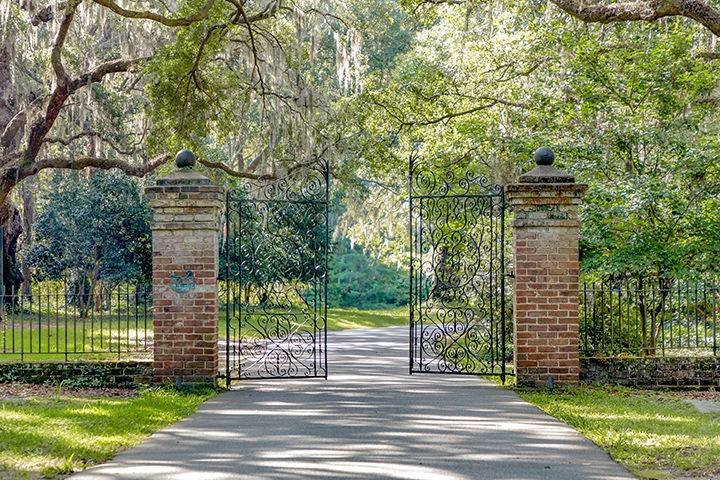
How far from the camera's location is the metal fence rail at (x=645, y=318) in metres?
10.2

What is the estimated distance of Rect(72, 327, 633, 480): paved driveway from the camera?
18.4 feet

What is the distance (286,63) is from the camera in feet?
58.2

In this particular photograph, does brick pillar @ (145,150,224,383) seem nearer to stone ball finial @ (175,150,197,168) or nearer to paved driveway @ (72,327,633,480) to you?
stone ball finial @ (175,150,197,168)

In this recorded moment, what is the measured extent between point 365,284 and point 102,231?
59.9 feet

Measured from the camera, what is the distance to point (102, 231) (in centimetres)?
2338

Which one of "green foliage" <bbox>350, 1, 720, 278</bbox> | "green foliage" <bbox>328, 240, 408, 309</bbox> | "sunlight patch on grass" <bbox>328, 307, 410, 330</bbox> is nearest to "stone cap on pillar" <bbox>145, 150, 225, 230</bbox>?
"green foliage" <bbox>350, 1, 720, 278</bbox>

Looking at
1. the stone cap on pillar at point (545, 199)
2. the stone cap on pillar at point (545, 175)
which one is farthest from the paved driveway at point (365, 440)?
the stone cap on pillar at point (545, 175)

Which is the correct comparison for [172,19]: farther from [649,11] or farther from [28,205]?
[28,205]

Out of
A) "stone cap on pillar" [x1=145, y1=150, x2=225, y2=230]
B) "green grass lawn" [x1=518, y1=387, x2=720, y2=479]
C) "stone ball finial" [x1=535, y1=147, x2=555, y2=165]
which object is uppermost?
"stone ball finial" [x1=535, y1=147, x2=555, y2=165]

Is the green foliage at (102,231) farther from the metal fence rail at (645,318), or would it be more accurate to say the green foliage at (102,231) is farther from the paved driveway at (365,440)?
the metal fence rail at (645,318)

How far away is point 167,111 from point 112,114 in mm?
4864

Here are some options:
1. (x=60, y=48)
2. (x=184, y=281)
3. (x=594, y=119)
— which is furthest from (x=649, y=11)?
(x=60, y=48)

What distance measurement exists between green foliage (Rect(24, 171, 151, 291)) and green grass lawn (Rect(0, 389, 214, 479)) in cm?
1464

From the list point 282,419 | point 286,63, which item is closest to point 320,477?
point 282,419
